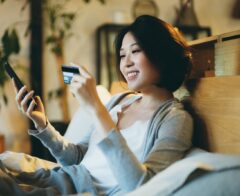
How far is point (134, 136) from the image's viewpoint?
109 cm

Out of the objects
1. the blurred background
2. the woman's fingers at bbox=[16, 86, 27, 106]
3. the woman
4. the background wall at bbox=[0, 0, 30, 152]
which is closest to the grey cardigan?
the woman

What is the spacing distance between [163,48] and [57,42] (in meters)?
1.70

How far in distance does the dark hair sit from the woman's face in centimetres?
1

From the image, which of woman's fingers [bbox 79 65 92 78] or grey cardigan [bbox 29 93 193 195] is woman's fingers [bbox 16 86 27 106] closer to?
grey cardigan [bbox 29 93 193 195]

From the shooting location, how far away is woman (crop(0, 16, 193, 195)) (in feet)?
2.93

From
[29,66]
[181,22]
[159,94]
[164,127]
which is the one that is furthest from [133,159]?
[181,22]

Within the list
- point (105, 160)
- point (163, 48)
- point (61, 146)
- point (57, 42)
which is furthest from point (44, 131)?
point (57, 42)

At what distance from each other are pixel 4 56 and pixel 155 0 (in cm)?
137

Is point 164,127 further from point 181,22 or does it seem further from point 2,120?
point 181,22

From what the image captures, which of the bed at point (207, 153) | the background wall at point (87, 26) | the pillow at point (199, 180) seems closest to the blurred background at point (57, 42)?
the background wall at point (87, 26)

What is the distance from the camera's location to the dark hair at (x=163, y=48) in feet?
3.54

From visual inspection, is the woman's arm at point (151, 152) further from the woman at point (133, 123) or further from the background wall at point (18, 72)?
the background wall at point (18, 72)

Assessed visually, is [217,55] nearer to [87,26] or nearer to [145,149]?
[145,149]

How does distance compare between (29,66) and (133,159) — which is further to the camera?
(29,66)
